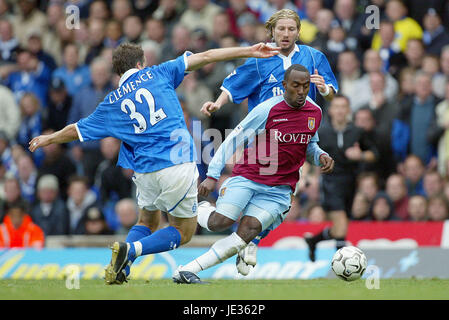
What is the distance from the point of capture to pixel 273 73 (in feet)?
31.1

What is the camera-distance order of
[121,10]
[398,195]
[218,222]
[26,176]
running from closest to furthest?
[218,222] → [398,195] → [26,176] → [121,10]

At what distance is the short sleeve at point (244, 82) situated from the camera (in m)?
9.57

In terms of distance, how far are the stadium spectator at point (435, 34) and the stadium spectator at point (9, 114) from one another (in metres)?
7.50

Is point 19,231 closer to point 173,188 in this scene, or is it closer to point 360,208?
point 360,208

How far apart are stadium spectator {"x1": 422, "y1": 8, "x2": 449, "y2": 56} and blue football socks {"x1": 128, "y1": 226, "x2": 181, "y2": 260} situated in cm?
753

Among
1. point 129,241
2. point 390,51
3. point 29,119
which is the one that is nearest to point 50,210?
point 29,119

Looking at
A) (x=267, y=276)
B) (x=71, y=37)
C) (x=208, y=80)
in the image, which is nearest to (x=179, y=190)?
(x=267, y=276)

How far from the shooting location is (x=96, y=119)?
870cm

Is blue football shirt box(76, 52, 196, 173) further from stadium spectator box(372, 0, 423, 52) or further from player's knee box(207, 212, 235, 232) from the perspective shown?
stadium spectator box(372, 0, 423, 52)

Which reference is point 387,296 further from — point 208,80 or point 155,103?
point 208,80

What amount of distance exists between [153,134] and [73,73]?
7900 mm

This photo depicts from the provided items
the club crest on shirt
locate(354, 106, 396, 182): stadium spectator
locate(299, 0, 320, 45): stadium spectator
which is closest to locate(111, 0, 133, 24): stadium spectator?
locate(299, 0, 320, 45): stadium spectator

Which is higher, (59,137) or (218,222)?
(59,137)

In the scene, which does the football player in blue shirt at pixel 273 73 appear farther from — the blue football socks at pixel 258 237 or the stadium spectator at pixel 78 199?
the stadium spectator at pixel 78 199
